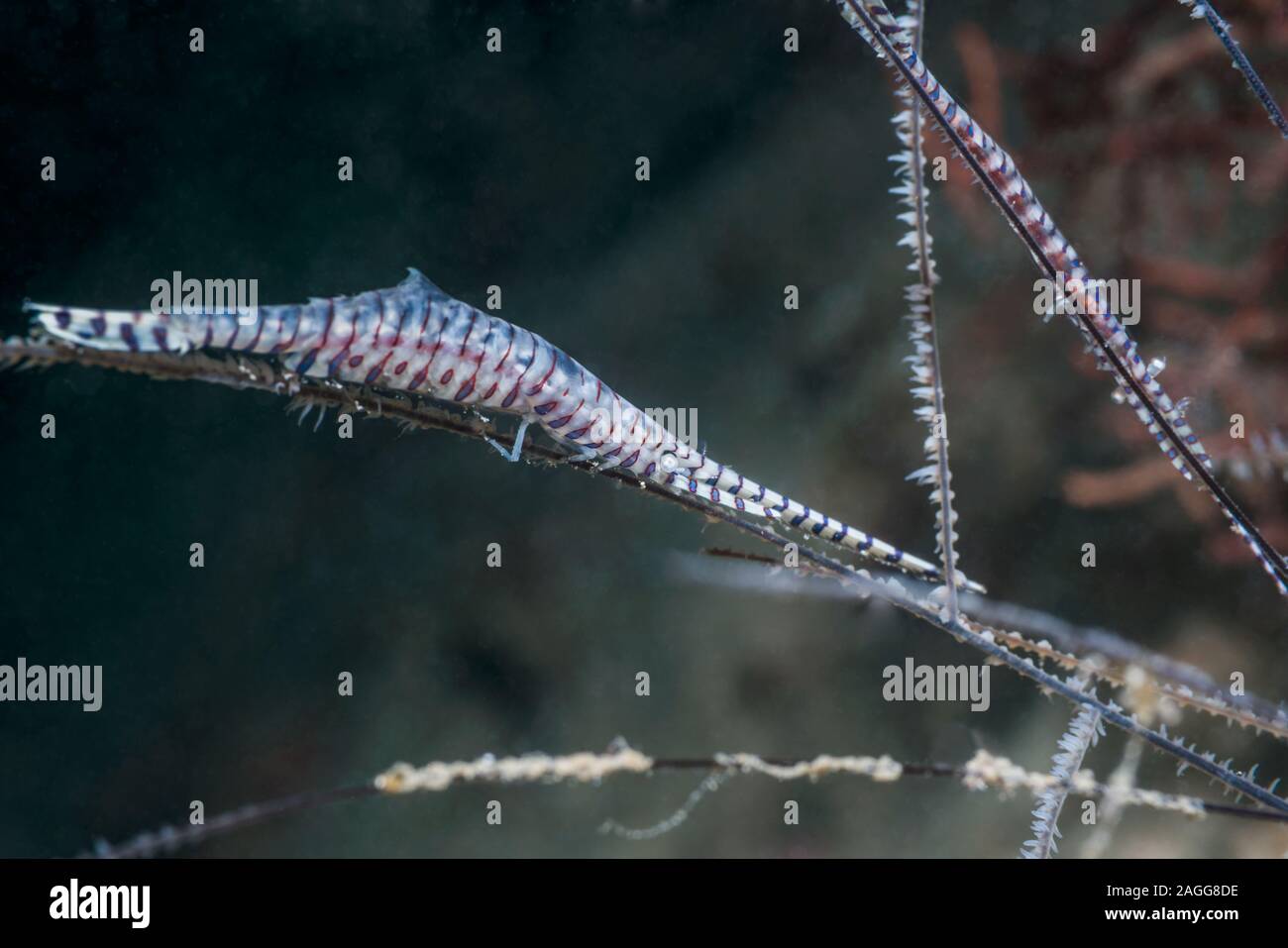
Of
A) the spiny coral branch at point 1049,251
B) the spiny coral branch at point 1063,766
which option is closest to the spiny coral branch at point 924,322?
the spiny coral branch at point 1049,251

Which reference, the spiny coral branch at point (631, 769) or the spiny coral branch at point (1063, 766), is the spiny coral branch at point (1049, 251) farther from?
the spiny coral branch at point (631, 769)

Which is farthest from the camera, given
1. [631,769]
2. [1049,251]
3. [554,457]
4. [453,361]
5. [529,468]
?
[529,468]

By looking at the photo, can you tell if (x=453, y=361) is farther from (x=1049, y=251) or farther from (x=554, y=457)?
(x=1049, y=251)

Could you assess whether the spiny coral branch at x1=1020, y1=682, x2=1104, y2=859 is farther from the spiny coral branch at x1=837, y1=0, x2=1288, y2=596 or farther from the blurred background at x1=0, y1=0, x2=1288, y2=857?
the blurred background at x1=0, y1=0, x2=1288, y2=857

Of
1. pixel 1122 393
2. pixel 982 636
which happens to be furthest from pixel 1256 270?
pixel 982 636

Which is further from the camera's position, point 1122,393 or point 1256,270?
point 1256,270

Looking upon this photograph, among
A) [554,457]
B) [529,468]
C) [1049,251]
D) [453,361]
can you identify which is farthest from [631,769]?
[529,468]
